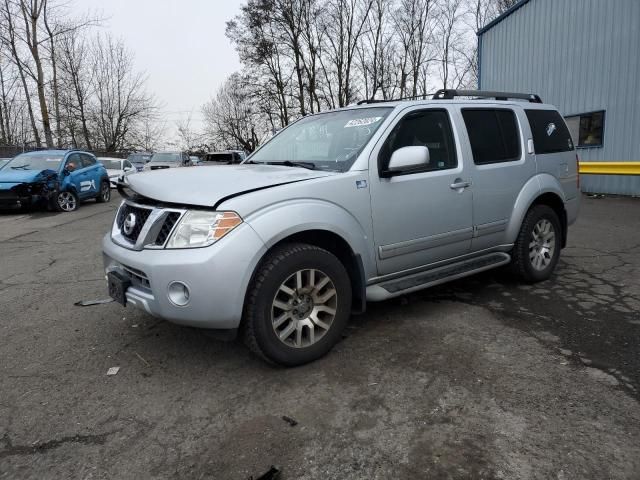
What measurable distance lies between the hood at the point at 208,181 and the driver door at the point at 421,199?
0.49 metres

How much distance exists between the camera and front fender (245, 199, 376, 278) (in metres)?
2.87

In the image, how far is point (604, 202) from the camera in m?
11.6

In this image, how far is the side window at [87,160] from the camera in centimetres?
1413


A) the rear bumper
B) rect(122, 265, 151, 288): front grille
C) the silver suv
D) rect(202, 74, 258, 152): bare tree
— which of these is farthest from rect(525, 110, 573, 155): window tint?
rect(202, 74, 258, 152): bare tree

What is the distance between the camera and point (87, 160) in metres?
14.5

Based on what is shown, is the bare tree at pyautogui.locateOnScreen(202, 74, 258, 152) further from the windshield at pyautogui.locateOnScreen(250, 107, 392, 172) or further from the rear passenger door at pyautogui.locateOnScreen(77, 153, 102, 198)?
the windshield at pyautogui.locateOnScreen(250, 107, 392, 172)

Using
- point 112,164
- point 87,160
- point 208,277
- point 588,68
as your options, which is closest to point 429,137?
point 208,277

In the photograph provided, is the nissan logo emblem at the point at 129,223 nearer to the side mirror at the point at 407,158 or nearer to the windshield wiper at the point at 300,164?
the windshield wiper at the point at 300,164

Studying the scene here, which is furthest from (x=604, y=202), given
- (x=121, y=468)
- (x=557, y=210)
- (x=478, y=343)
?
(x=121, y=468)

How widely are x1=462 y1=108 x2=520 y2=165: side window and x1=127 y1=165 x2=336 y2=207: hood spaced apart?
157 centimetres

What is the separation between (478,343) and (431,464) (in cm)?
145

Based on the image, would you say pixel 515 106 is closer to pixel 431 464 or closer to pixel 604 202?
pixel 431 464

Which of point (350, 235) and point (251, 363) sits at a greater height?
point (350, 235)

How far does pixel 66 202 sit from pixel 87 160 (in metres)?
A: 2.20
